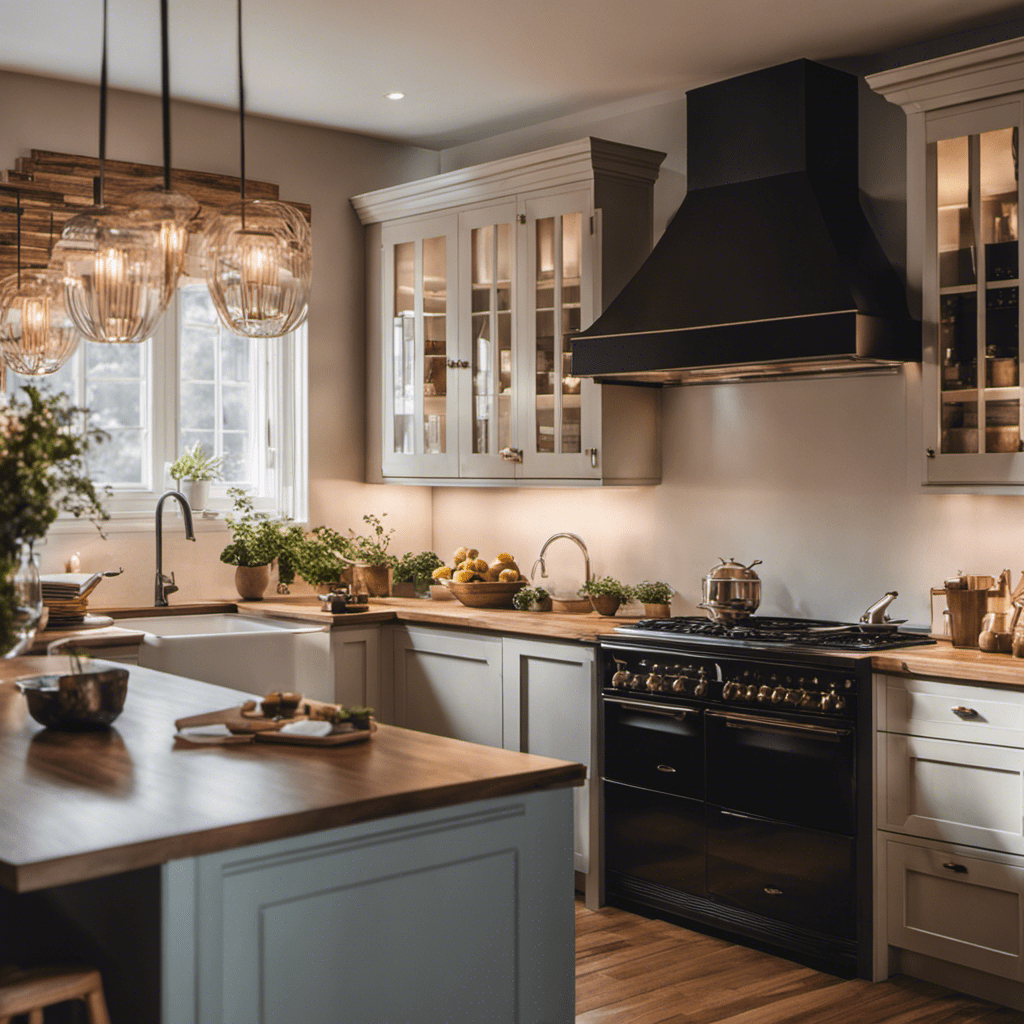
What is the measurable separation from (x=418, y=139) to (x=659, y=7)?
202 centimetres

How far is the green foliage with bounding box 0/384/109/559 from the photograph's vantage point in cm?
198

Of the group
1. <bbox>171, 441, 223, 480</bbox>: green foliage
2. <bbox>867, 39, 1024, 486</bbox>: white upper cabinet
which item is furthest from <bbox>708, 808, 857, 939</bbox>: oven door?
<bbox>171, 441, 223, 480</bbox>: green foliage

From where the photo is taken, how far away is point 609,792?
428cm

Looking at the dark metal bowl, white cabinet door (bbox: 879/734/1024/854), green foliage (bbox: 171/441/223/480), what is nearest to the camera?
the dark metal bowl

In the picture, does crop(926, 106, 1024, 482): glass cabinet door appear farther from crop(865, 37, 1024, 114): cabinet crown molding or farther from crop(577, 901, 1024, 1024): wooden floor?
crop(577, 901, 1024, 1024): wooden floor

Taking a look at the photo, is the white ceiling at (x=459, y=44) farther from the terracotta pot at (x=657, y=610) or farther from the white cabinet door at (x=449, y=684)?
the white cabinet door at (x=449, y=684)

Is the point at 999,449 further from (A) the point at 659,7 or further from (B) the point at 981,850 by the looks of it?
(A) the point at 659,7

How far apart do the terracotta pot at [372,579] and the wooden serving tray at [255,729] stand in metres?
2.68

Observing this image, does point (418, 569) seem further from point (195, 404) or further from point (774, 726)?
point (774, 726)

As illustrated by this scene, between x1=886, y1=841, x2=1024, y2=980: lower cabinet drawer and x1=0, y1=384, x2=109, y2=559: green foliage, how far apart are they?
99.7 inches

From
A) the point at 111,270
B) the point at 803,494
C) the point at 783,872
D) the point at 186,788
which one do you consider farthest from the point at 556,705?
the point at 111,270

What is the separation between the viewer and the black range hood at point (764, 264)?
3.85m

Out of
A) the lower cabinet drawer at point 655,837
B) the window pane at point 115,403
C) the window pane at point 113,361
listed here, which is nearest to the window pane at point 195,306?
the window pane at point 113,361

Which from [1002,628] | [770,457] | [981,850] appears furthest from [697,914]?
[770,457]
